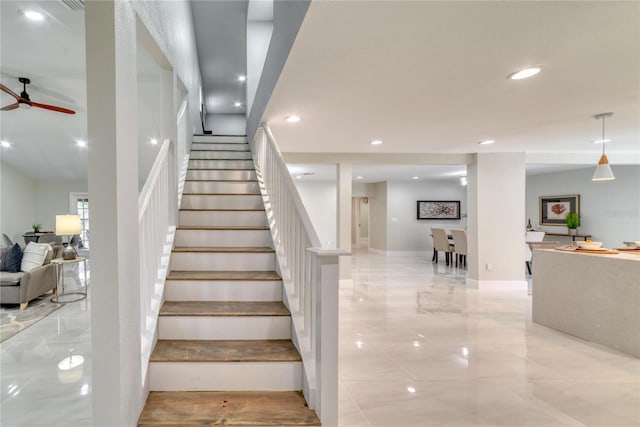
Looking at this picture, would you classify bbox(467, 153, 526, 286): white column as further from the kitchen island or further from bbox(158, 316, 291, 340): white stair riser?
bbox(158, 316, 291, 340): white stair riser

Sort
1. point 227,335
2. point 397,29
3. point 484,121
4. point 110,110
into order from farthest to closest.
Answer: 1. point 484,121
2. point 227,335
3. point 397,29
4. point 110,110

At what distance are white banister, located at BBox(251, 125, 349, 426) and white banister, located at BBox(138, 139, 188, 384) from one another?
877 millimetres

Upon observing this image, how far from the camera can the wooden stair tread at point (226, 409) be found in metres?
1.80

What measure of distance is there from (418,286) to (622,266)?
11.0 feet

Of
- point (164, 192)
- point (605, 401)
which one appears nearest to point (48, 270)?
point (164, 192)

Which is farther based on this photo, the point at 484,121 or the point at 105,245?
the point at 484,121

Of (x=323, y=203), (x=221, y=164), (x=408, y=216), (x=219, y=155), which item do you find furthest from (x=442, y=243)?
(x=221, y=164)

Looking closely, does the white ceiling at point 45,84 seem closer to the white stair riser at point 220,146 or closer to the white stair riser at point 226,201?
the white stair riser at point 220,146

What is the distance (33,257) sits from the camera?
5.14 metres

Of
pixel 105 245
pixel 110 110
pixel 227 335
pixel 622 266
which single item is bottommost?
pixel 227 335

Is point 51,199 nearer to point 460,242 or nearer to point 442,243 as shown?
point 442,243

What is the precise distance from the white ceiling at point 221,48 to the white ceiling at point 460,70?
3102 millimetres

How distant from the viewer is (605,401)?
249 centimetres

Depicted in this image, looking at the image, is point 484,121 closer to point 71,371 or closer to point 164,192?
point 164,192
